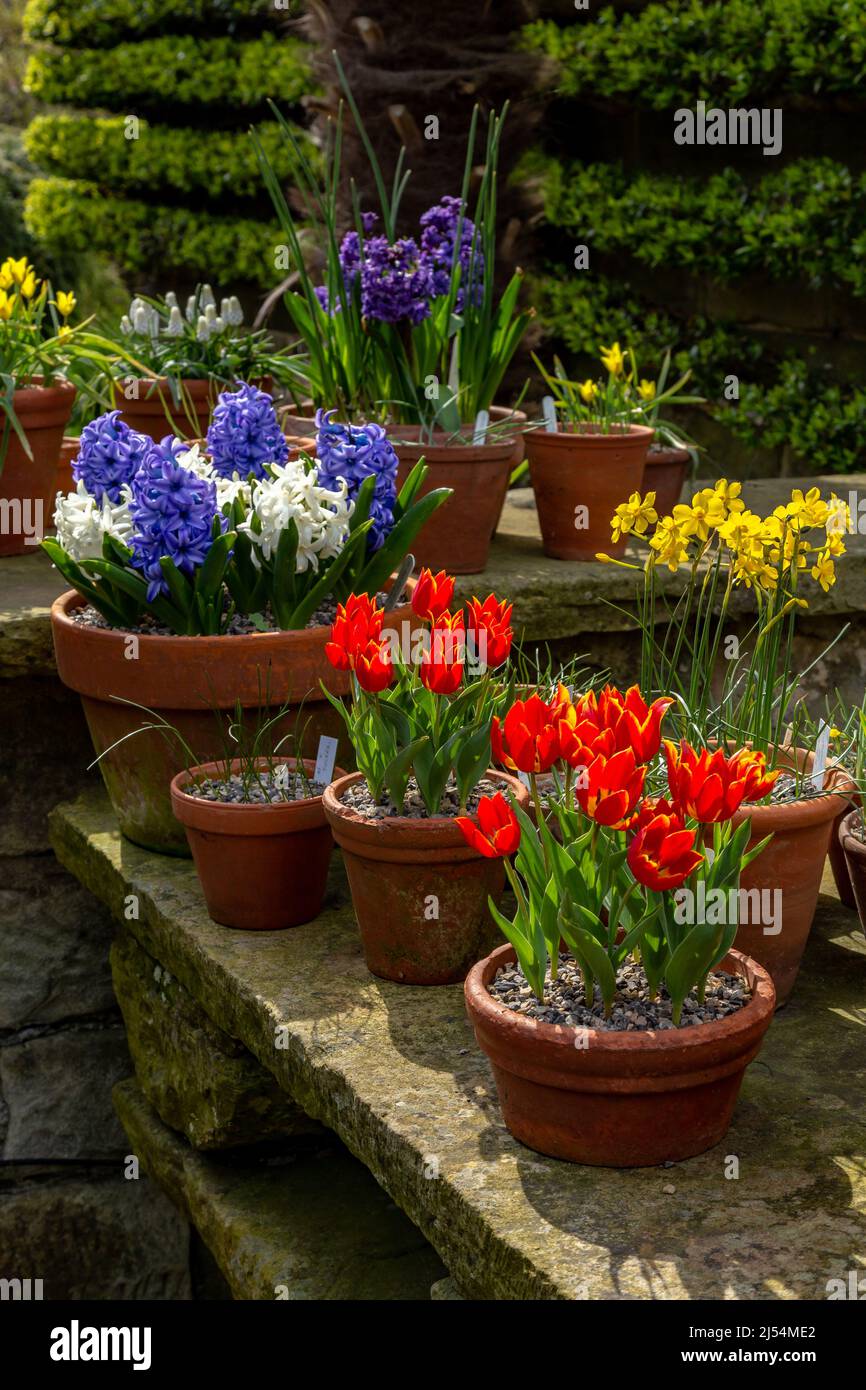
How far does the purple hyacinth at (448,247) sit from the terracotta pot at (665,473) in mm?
585

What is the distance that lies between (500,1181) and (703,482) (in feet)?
11.4

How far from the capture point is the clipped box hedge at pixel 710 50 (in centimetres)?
560

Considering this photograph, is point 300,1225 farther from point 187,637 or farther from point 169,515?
point 169,515

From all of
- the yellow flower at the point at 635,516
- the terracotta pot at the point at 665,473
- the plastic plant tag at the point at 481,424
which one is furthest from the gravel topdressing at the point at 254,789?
the terracotta pot at the point at 665,473

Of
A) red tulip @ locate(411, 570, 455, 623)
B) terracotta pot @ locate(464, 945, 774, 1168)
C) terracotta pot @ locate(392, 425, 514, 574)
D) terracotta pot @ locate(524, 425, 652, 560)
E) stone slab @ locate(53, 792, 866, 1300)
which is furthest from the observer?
terracotta pot @ locate(524, 425, 652, 560)

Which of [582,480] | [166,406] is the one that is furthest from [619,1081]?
[166,406]

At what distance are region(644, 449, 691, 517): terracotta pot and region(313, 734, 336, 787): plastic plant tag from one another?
5.20ft

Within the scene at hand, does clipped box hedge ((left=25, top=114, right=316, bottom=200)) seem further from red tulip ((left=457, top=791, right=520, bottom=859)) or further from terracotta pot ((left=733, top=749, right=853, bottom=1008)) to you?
red tulip ((left=457, top=791, right=520, bottom=859))

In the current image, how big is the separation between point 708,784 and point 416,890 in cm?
71

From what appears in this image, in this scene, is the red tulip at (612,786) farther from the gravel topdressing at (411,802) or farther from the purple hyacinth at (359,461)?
the purple hyacinth at (359,461)

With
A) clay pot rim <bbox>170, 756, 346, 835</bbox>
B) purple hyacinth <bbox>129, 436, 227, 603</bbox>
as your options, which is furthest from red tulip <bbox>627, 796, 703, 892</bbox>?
purple hyacinth <bbox>129, 436, 227, 603</bbox>

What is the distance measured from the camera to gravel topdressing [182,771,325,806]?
2.74m

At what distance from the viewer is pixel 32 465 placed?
12.4ft

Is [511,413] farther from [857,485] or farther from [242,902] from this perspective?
[242,902]
